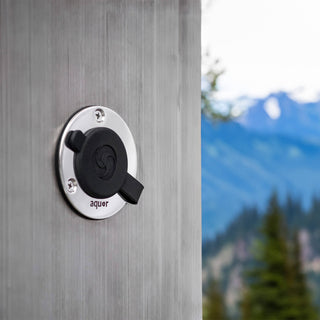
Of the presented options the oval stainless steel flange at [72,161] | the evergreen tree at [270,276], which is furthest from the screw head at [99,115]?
the evergreen tree at [270,276]

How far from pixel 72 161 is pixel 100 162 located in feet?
0.10

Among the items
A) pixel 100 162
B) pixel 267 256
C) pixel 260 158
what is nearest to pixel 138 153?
pixel 100 162

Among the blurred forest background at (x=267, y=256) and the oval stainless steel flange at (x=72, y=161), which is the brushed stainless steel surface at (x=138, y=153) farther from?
the blurred forest background at (x=267, y=256)

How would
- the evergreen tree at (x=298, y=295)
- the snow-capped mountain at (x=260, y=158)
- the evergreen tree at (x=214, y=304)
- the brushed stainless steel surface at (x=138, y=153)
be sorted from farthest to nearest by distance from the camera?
the snow-capped mountain at (x=260, y=158) < the evergreen tree at (x=214, y=304) < the evergreen tree at (x=298, y=295) < the brushed stainless steel surface at (x=138, y=153)

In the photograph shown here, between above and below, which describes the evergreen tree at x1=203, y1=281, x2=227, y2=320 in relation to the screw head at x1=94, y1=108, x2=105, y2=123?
below

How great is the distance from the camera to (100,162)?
1.82 feet

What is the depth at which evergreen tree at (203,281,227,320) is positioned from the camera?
5.27 meters

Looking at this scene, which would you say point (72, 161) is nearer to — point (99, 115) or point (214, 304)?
point (99, 115)

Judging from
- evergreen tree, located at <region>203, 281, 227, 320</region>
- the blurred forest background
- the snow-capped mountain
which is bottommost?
evergreen tree, located at <region>203, 281, 227, 320</region>

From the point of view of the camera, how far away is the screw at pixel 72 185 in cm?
53

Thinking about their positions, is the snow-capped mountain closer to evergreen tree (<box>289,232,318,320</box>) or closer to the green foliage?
the green foliage

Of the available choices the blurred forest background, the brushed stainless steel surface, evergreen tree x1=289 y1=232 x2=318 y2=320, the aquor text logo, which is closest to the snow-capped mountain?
the blurred forest background

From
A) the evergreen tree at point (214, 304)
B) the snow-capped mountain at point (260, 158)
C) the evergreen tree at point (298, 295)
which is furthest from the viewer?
the snow-capped mountain at point (260, 158)

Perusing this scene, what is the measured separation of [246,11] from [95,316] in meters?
5.34
